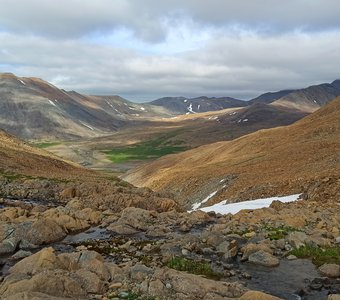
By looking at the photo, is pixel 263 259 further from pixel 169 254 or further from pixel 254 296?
pixel 254 296

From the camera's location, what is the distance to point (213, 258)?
25.3 meters

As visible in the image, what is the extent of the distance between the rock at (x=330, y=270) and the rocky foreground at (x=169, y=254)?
0.05 m

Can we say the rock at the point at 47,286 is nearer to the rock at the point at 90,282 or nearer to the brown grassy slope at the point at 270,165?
the rock at the point at 90,282

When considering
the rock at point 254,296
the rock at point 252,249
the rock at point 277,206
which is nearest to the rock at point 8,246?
the rock at point 252,249

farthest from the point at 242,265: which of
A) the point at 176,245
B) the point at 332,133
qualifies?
the point at 332,133

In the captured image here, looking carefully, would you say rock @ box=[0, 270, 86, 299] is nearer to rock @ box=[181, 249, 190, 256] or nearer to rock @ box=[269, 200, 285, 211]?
rock @ box=[181, 249, 190, 256]

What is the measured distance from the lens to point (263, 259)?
24.6m

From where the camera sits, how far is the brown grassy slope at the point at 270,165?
184ft

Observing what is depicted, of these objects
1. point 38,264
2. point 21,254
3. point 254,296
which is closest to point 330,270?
point 254,296

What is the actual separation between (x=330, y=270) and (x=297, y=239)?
479 centimetres

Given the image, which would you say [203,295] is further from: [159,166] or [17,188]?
[159,166]

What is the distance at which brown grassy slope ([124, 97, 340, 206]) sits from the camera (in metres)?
56.2

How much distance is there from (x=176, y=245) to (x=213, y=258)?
3.05 m

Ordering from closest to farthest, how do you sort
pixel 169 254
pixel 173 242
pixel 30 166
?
pixel 169 254 → pixel 173 242 → pixel 30 166
